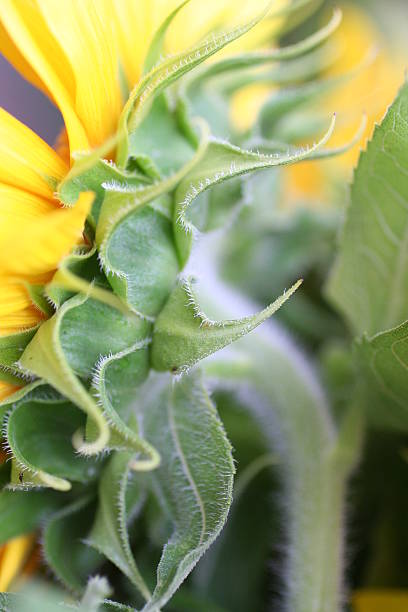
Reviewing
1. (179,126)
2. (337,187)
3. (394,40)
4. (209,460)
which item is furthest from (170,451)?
(394,40)

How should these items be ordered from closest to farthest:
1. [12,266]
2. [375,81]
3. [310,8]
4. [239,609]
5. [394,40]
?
[12,266]
[239,609]
[310,8]
[375,81]
[394,40]

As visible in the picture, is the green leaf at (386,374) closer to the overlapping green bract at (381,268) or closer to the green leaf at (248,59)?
the overlapping green bract at (381,268)

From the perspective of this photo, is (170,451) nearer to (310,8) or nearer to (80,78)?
(80,78)

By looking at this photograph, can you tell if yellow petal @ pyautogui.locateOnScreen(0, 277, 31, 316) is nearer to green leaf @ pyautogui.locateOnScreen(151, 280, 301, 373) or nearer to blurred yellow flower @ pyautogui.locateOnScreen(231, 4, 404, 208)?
green leaf @ pyautogui.locateOnScreen(151, 280, 301, 373)

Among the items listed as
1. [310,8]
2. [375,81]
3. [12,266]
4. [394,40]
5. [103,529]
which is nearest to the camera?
[12,266]

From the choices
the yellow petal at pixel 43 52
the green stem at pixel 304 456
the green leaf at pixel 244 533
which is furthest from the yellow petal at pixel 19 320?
the green leaf at pixel 244 533
